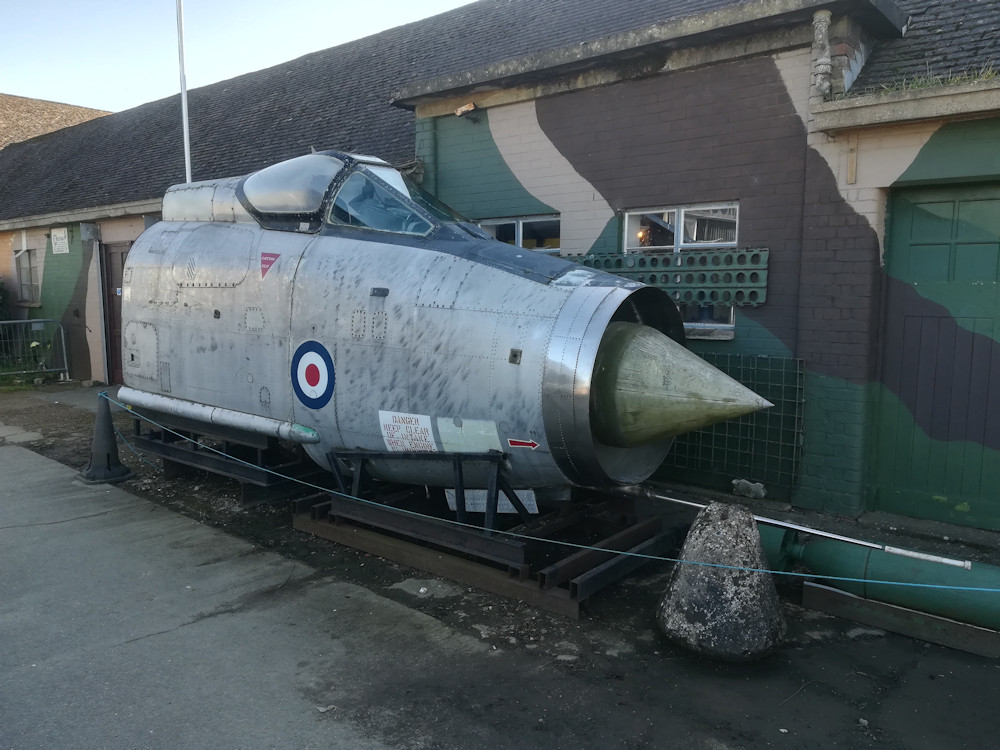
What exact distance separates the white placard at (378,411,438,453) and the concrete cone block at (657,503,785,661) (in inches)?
71.1

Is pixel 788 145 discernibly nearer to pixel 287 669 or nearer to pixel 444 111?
pixel 444 111

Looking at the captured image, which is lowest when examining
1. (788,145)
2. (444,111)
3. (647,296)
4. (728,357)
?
(728,357)

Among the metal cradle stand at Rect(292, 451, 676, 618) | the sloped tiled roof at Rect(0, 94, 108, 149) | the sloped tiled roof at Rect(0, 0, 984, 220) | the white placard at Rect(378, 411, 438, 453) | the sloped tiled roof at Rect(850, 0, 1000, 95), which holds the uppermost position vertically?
the sloped tiled roof at Rect(0, 94, 108, 149)

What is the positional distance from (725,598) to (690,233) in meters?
4.05

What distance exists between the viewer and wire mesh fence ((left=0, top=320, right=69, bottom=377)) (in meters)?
15.3

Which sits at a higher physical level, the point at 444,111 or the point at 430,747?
the point at 444,111

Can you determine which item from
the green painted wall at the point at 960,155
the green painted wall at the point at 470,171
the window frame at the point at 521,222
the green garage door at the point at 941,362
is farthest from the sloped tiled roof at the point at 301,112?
the green garage door at the point at 941,362

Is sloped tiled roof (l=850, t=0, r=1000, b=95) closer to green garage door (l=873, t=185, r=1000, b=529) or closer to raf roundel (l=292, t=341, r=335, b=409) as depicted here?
green garage door (l=873, t=185, r=1000, b=529)

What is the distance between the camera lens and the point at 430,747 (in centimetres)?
331

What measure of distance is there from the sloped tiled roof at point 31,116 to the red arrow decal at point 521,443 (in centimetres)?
2633

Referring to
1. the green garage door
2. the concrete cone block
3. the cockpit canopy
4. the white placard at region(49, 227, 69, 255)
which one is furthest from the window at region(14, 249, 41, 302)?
the green garage door

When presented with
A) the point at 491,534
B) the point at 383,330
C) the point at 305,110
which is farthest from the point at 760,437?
the point at 305,110

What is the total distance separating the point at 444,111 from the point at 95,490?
221 inches

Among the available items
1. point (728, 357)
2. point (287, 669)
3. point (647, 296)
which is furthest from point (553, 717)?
point (728, 357)
